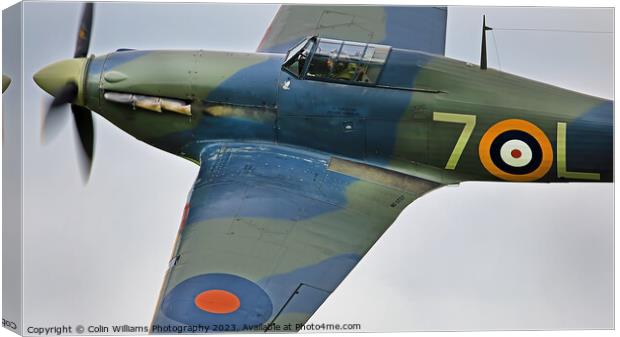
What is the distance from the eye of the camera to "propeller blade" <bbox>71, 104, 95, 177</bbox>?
8789mm

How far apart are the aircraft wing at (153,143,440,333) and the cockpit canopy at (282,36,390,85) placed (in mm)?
754

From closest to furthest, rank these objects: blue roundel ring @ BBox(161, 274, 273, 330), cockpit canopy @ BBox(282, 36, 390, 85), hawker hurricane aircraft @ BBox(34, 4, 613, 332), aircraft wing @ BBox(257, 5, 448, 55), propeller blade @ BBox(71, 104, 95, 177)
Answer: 1. blue roundel ring @ BBox(161, 274, 273, 330)
2. propeller blade @ BBox(71, 104, 95, 177)
3. hawker hurricane aircraft @ BBox(34, 4, 613, 332)
4. cockpit canopy @ BBox(282, 36, 390, 85)
5. aircraft wing @ BBox(257, 5, 448, 55)

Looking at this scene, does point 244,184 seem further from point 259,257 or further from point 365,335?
point 365,335

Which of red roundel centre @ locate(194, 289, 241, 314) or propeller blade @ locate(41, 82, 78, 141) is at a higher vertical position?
propeller blade @ locate(41, 82, 78, 141)

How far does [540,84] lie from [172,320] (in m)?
3.99

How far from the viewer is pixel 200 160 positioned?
974cm

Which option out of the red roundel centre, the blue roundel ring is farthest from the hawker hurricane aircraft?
the red roundel centre

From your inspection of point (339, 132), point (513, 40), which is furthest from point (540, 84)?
point (339, 132)

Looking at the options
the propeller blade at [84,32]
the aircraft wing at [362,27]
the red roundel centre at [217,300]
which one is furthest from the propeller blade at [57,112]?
the red roundel centre at [217,300]

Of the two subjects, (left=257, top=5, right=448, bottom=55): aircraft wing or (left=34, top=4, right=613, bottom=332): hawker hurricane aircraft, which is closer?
(left=34, top=4, right=613, bottom=332): hawker hurricane aircraft

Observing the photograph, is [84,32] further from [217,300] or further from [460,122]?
[460,122]

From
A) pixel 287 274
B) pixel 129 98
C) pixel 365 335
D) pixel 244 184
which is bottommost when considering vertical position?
pixel 365 335

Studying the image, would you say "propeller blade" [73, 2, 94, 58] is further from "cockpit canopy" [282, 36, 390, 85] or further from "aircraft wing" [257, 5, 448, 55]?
"cockpit canopy" [282, 36, 390, 85]

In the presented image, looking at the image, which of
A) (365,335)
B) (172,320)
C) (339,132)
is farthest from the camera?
(339,132)
